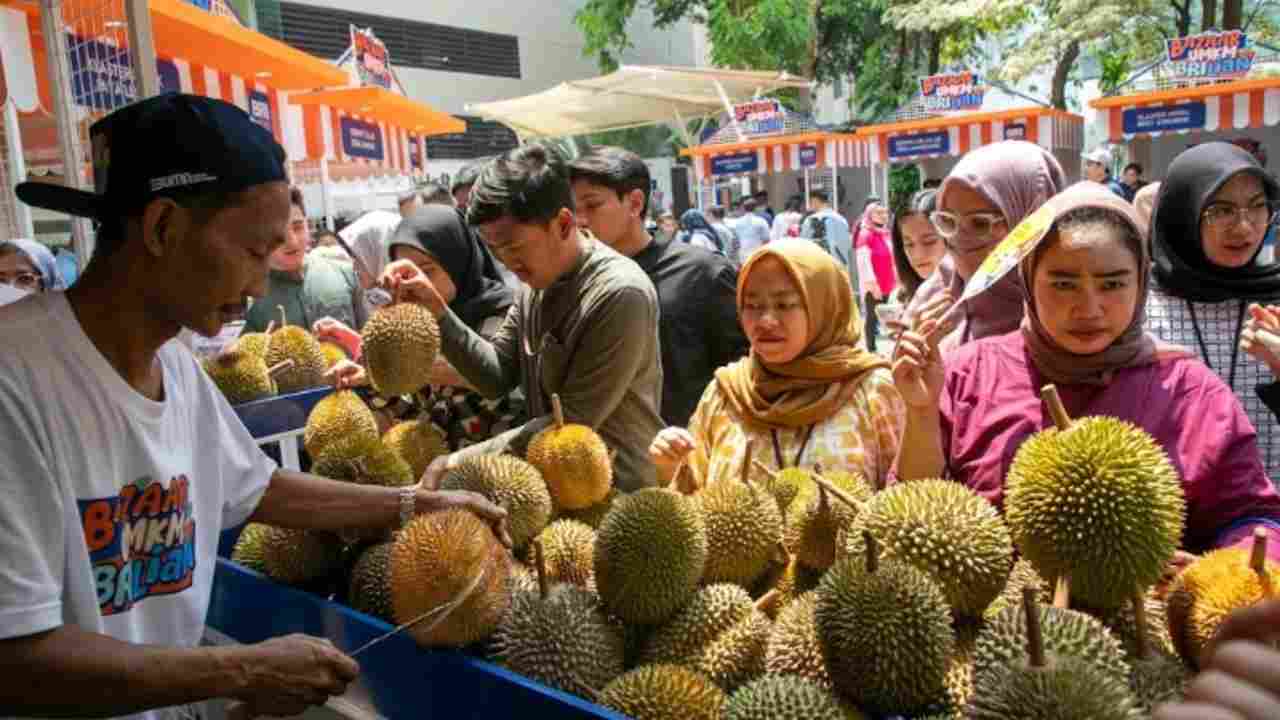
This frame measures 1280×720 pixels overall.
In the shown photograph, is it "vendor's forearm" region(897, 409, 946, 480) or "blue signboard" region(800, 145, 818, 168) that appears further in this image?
"blue signboard" region(800, 145, 818, 168)

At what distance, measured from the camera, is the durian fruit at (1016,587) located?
56.4 inches

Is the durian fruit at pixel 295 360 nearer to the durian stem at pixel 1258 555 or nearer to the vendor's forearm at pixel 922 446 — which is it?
the vendor's forearm at pixel 922 446

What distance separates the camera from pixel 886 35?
22484 mm

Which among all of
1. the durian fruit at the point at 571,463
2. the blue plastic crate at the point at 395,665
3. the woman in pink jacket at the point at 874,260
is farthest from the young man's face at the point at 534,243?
the woman in pink jacket at the point at 874,260

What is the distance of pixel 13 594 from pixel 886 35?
23596 mm

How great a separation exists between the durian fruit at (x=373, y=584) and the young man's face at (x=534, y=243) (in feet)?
2.90

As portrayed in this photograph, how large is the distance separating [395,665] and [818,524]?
77 cm

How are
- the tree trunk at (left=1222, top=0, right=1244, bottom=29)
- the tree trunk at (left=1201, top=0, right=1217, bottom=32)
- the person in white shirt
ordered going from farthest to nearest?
the tree trunk at (left=1201, top=0, right=1217, bottom=32)
the tree trunk at (left=1222, top=0, right=1244, bottom=29)
the person in white shirt

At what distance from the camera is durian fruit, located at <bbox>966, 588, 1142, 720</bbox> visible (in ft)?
3.66

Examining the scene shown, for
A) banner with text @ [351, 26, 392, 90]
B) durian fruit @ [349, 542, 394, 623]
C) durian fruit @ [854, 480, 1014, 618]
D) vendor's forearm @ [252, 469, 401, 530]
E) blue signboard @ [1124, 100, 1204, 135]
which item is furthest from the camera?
banner with text @ [351, 26, 392, 90]

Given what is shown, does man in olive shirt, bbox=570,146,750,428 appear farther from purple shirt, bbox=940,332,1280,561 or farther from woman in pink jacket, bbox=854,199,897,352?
woman in pink jacket, bbox=854,199,897,352

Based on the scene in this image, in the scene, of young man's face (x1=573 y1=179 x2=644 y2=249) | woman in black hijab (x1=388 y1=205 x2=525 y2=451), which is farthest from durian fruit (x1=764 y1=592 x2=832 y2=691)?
young man's face (x1=573 y1=179 x2=644 y2=249)

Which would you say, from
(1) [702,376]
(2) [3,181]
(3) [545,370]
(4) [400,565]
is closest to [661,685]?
(4) [400,565]

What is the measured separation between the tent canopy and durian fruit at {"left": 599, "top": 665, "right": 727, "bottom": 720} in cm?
1116
